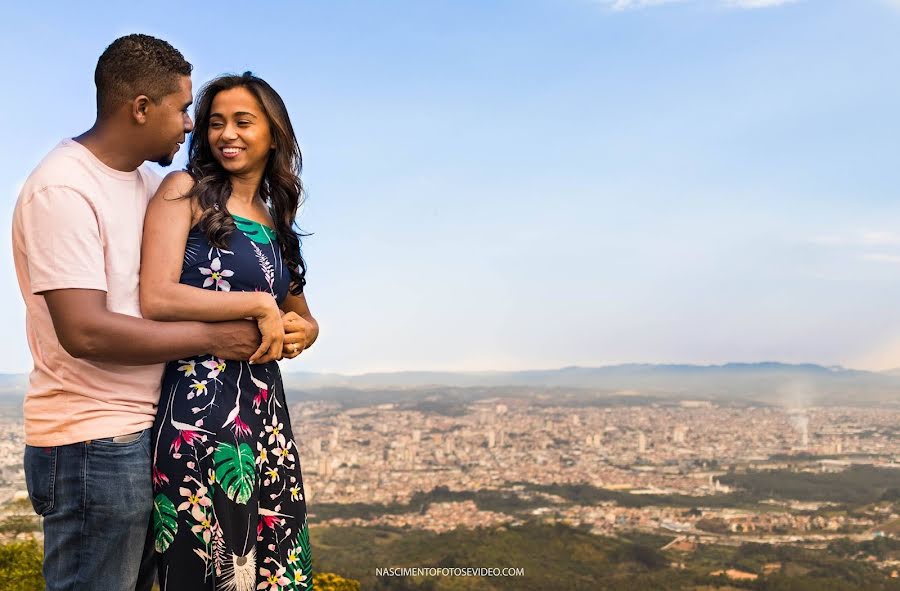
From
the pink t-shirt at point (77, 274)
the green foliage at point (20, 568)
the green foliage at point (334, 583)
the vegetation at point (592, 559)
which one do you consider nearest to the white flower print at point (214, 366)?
the pink t-shirt at point (77, 274)

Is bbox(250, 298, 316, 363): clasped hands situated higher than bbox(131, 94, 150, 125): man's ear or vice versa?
bbox(131, 94, 150, 125): man's ear

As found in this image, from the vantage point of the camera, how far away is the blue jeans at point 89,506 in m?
1.75

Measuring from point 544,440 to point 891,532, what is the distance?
14813mm

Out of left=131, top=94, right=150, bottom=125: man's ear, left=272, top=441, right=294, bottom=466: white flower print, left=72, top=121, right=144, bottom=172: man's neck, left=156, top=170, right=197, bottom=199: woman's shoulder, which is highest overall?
left=131, top=94, right=150, bottom=125: man's ear

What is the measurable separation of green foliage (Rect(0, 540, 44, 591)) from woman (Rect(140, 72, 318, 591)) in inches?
Answer: 229

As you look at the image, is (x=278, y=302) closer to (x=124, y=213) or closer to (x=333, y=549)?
(x=124, y=213)

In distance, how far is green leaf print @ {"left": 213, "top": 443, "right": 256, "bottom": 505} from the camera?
1896 millimetres

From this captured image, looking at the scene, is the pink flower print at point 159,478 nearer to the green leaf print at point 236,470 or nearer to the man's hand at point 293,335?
the green leaf print at point 236,470

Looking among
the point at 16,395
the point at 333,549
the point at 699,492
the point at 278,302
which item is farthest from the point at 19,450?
the point at 699,492

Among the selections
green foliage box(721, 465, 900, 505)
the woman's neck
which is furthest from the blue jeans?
green foliage box(721, 465, 900, 505)

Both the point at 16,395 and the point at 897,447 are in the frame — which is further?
the point at 897,447

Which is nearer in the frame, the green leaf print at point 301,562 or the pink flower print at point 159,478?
the pink flower print at point 159,478

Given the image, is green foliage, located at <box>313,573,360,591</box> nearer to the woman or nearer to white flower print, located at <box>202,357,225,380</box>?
the woman

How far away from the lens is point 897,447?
32.9m
